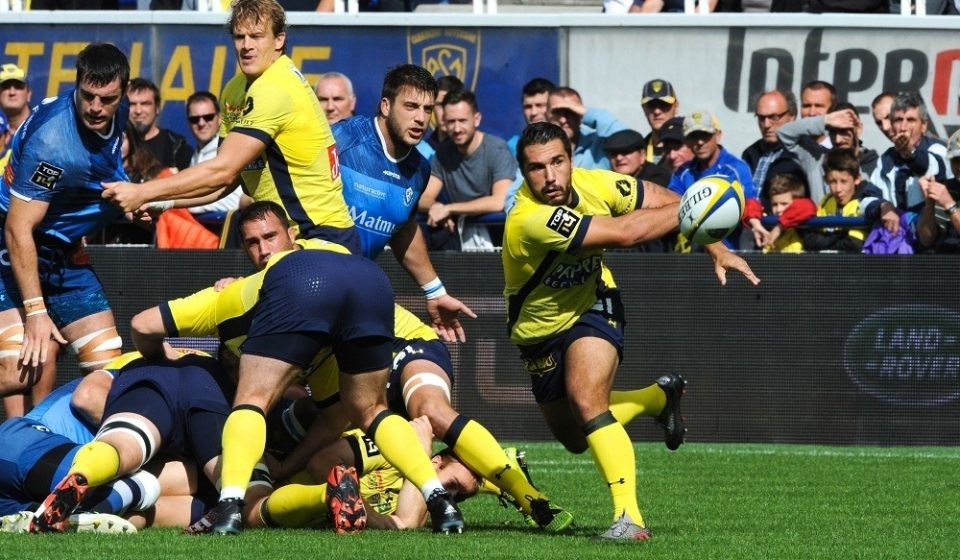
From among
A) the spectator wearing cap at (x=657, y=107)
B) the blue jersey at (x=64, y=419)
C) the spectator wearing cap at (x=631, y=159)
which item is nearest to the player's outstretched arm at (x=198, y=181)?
the blue jersey at (x=64, y=419)

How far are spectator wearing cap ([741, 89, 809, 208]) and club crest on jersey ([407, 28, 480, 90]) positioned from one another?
264 centimetres

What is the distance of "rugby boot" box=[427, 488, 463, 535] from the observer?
24.3 feet

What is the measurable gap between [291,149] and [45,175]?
4.34ft

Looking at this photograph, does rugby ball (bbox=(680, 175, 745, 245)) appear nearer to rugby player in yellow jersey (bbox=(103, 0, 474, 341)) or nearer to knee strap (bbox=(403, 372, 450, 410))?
knee strap (bbox=(403, 372, 450, 410))

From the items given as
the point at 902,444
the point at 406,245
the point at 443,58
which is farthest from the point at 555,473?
the point at 443,58

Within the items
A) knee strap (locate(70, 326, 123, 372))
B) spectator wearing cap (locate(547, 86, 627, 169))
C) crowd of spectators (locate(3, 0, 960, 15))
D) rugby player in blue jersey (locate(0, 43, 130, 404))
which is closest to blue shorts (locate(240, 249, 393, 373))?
rugby player in blue jersey (locate(0, 43, 130, 404))

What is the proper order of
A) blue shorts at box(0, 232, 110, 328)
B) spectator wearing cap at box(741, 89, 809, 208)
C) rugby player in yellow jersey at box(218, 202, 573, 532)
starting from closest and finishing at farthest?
rugby player in yellow jersey at box(218, 202, 573, 532) → blue shorts at box(0, 232, 110, 328) → spectator wearing cap at box(741, 89, 809, 208)

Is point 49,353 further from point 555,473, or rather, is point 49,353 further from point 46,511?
point 555,473

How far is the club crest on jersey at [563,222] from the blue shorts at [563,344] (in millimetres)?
606

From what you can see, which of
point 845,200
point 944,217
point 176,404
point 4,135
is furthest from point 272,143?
point 944,217

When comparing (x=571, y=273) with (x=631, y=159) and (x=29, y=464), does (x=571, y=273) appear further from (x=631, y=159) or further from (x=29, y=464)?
(x=631, y=159)

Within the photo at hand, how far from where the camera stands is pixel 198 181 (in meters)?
7.75

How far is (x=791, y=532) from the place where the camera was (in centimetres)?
767

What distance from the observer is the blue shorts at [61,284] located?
355 inches
